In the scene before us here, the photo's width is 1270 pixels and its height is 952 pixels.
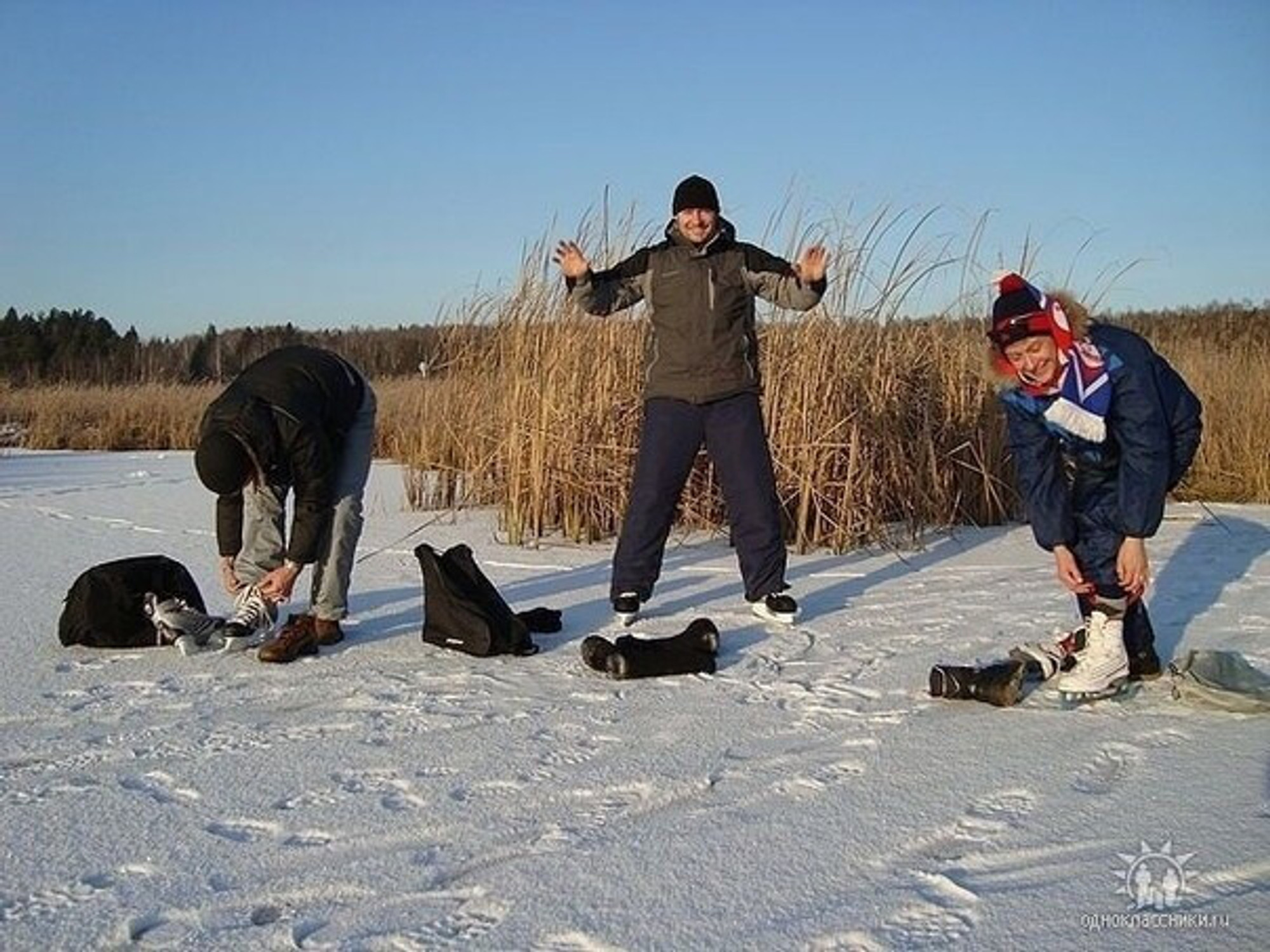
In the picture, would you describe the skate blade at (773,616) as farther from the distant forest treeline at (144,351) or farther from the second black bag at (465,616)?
the distant forest treeline at (144,351)

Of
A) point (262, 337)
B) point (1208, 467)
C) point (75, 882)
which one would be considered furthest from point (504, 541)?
point (262, 337)

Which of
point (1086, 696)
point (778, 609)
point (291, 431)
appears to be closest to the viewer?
point (1086, 696)

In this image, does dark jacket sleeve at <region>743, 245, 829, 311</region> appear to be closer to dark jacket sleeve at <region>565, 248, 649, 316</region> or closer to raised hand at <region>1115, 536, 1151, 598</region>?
dark jacket sleeve at <region>565, 248, 649, 316</region>

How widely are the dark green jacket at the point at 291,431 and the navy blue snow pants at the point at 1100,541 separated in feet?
7.80

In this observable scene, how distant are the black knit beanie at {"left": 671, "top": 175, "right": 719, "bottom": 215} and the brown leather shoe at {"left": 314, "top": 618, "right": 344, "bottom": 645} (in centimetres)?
196

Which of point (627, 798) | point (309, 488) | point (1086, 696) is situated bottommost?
point (627, 798)

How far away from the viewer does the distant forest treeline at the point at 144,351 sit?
2077 cm

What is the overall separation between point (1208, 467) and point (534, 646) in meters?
6.61

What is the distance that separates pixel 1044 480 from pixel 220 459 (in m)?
2.51

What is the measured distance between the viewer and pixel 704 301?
14.7 ft

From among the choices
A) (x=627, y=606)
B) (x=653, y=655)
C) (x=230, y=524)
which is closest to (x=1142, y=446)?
(x=653, y=655)

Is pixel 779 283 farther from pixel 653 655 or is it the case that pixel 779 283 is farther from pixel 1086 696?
pixel 1086 696

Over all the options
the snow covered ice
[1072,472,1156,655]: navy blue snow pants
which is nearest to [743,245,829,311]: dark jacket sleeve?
the snow covered ice

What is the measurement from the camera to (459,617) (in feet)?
13.2
